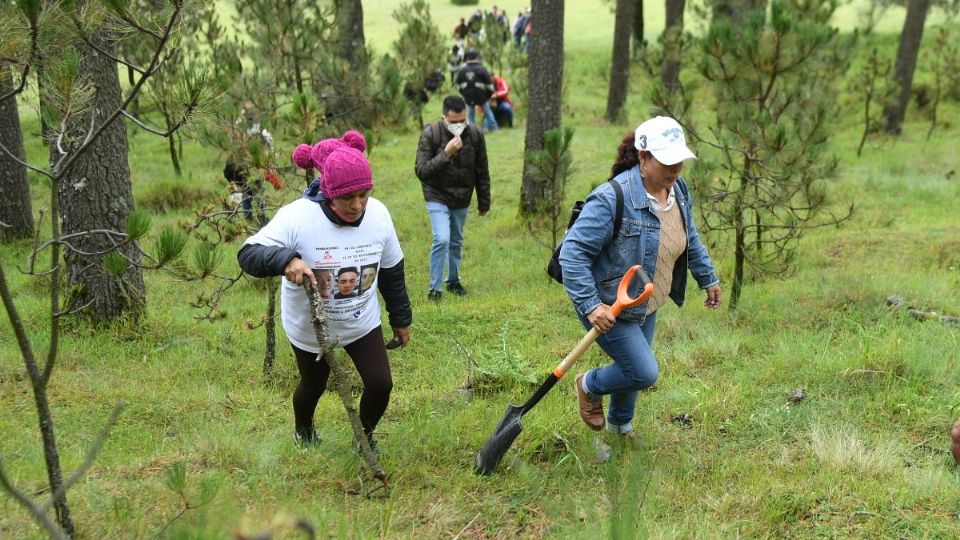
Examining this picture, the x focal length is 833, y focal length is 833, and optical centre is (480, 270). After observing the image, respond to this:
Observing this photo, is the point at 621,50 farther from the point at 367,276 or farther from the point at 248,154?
the point at 367,276

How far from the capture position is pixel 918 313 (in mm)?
6348

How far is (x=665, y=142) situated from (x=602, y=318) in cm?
85

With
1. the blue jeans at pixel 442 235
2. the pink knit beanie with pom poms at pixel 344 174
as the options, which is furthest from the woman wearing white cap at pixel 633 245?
the blue jeans at pixel 442 235

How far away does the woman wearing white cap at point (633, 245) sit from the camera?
3809 millimetres

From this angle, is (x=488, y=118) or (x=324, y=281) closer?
(x=324, y=281)

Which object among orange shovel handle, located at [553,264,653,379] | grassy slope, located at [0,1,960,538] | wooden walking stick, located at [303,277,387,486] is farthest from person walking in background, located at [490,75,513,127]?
wooden walking stick, located at [303,277,387,486]

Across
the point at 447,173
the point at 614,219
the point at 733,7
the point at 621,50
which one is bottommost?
the point at 447,173

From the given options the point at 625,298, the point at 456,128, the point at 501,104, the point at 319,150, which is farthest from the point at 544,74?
the point at 501,104

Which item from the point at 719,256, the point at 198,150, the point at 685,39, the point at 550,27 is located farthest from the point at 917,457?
the point at 198,150

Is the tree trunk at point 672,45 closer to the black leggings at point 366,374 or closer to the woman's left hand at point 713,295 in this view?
the woman's left hand at point 713,295

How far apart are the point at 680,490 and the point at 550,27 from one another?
22.0ft

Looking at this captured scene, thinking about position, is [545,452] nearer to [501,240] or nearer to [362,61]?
[501,240]

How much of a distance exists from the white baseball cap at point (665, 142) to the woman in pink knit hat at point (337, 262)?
128 cm

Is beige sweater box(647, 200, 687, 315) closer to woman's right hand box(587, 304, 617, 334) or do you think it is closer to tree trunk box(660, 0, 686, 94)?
woman's right hand box(587, 304, 617, 334)
